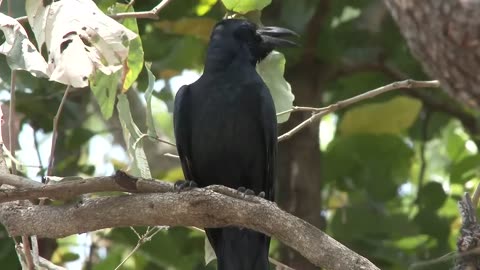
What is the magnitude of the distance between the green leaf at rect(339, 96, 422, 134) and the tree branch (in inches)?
91.6

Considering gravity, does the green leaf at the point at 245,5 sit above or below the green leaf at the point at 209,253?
above

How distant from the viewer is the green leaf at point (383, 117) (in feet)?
17.7

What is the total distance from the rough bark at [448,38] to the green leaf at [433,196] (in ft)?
11.3

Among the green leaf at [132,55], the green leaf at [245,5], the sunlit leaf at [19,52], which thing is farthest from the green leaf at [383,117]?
the sunlit leaf at [19,52]

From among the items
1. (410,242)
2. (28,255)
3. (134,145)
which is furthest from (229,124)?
(410,242)

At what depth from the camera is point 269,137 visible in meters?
4.34

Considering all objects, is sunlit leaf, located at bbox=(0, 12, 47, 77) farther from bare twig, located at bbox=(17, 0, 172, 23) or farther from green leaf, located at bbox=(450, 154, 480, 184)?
green leaf, located at bbox=(450, 154, 480, 184)

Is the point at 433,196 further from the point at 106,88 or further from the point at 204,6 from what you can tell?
the point at 106,88

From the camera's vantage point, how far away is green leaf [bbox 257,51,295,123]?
398 cm

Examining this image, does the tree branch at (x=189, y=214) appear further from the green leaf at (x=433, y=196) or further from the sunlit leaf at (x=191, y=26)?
the green leaf at (x=433, y=196)

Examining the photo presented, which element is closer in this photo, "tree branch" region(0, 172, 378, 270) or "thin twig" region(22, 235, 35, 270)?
"tree branch" region(0, 172, 378, 270)

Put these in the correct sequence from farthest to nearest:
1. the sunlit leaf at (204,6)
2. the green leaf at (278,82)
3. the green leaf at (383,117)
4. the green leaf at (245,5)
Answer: the green leaf at (383,117), the sunlit leaf at (204,6), the green leaf at (278,82), the green leaf at (245,5)

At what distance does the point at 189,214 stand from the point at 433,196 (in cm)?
253

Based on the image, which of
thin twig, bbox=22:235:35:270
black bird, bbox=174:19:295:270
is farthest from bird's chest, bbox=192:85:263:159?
thin twig, bbox=22:235:35:270
